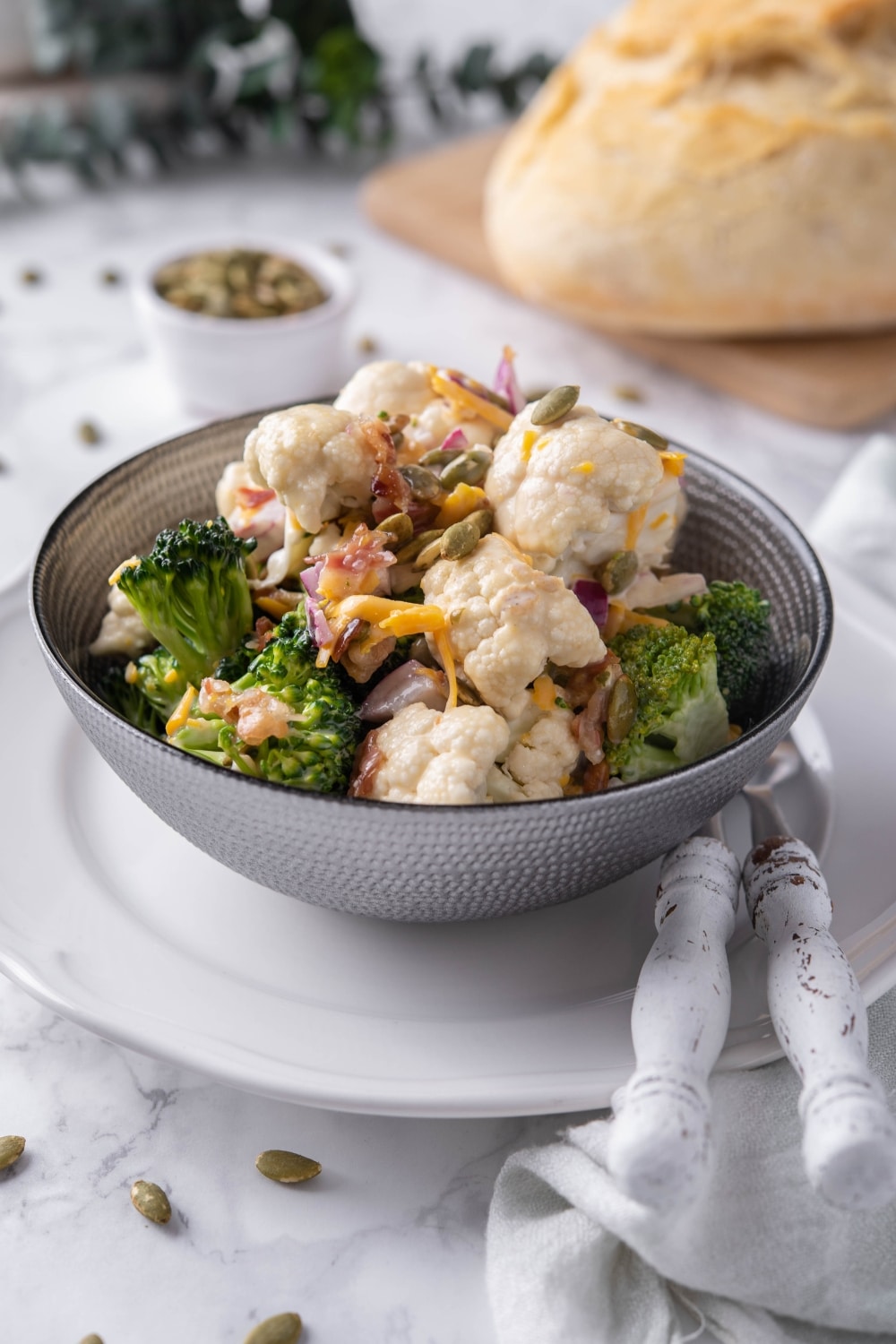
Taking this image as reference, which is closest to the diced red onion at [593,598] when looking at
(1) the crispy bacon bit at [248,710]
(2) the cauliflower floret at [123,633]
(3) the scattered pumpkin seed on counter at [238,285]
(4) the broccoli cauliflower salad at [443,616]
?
(4) the broccoli cauliflower salad at [443,616]

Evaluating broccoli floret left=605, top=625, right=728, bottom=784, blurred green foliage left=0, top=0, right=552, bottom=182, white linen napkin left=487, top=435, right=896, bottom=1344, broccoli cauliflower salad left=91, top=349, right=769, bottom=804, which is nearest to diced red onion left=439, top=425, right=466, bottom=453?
broccoli cauliflower salad left=91, top=349, right=769, bottom=804

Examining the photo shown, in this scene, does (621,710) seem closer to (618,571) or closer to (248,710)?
(618,571)

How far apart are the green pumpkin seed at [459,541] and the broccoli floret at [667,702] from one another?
30cm

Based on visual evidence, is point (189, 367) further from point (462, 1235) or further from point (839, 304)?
point (462, 1235)

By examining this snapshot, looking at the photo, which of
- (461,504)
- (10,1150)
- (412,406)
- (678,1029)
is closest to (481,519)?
(461,504)

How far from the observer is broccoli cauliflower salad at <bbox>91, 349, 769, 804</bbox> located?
1779 mm

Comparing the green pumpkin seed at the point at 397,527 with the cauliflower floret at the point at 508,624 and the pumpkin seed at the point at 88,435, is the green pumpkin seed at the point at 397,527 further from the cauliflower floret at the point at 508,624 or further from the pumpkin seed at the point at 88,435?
the pumpkin seed at the point at 88,435

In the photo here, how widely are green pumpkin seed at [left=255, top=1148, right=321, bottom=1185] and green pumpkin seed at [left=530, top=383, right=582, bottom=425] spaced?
3.60ft

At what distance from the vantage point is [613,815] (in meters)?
1.65

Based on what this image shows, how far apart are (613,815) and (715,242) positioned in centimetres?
245

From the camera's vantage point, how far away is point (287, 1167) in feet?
5.57

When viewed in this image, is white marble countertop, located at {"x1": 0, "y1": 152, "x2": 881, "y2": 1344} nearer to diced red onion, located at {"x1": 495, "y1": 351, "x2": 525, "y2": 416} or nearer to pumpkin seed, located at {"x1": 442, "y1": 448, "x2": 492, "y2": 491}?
pumpkin seed, located at {"x1": 442, "y1": 448, "x2": 492, "y2": 491}

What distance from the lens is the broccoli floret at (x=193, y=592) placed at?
6.35ft

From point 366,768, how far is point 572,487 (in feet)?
1.63
